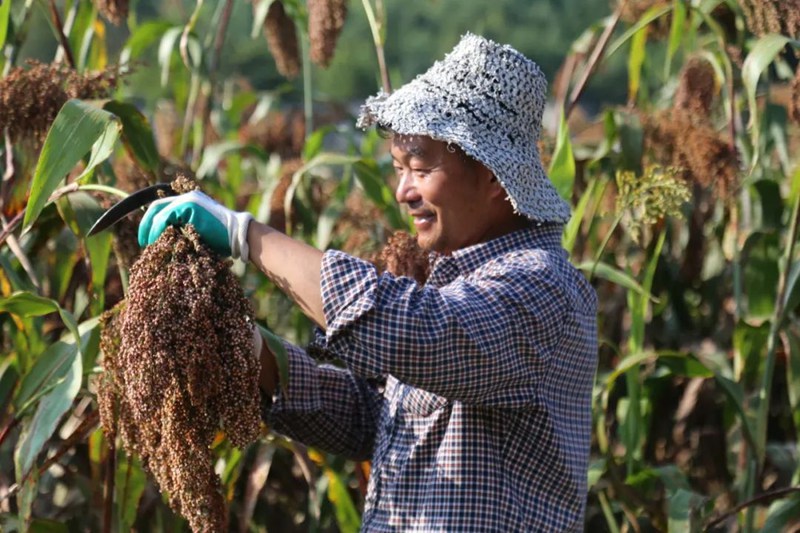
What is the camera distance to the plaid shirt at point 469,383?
176 centimetres

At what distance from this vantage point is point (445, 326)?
1.77 m

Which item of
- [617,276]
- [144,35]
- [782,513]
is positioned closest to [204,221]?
[617,276]

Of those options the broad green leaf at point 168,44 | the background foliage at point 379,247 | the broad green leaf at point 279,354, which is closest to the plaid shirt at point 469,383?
the broad green leaf at point 279,354

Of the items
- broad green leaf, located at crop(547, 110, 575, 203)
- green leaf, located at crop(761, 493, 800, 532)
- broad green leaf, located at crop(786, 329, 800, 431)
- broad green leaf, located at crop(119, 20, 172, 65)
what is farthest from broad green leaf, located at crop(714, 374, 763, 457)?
broad green leaf, located at crop(119, 20, 172, 65)

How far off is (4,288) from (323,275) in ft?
3.49

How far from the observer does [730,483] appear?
3.47 m

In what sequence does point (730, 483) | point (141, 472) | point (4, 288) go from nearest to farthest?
point (141, 472) → point (4, 288) → point (730, 483)

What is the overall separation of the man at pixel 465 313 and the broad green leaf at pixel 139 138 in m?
0.48

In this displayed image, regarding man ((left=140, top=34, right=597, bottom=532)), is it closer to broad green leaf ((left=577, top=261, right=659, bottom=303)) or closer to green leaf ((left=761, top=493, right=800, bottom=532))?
broad green leaf ((left=577, top=261, right=659, bottom=303))

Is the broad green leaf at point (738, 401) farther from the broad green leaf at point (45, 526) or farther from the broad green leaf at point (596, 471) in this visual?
the broad green leaf at point (45, 526)

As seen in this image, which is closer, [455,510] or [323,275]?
[323,275]

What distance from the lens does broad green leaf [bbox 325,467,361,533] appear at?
8.47ft

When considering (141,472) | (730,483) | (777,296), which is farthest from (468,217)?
(730,483)

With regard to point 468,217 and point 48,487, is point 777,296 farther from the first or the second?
point 48,487
